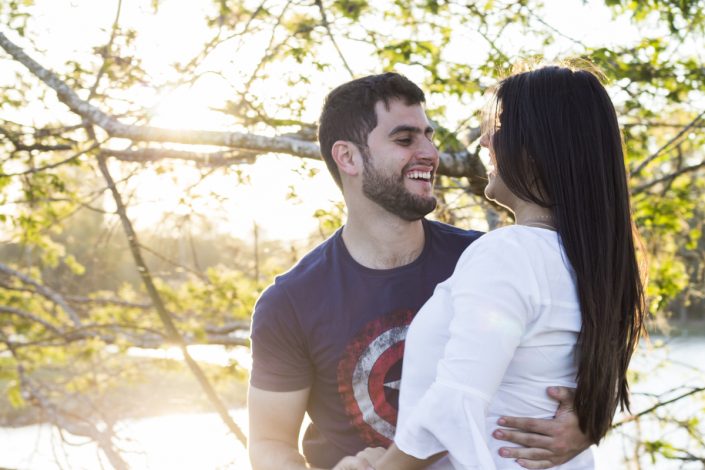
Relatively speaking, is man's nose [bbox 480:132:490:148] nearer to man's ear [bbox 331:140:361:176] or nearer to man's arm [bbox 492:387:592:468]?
man's arm [bbox 492:387:592:468]

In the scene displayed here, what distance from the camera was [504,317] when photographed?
4.12 ft

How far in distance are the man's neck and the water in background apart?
1.90 metres

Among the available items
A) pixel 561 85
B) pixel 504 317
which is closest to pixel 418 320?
pixel 504 317

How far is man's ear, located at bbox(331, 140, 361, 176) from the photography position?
7.33 feet

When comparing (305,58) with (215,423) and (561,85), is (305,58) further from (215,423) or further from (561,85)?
(215,423)

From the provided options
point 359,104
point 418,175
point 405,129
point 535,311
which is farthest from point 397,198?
point 535,311

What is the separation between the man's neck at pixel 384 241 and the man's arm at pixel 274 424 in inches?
15.2

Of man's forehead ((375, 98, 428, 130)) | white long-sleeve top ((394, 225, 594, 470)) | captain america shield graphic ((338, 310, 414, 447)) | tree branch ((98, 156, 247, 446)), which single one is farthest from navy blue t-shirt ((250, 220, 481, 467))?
tree branch ((98, 156, 247, 446))

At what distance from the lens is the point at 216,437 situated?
8.38m

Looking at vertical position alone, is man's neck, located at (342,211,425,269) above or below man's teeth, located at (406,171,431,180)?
below

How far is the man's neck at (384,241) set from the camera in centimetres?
208

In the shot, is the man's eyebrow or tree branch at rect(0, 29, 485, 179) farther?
tree branch at rect(0, 29, 485, 179)

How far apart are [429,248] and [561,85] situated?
78 cm

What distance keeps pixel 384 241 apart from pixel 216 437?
682 centimetres
